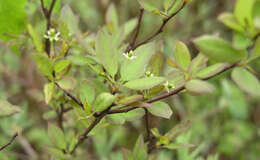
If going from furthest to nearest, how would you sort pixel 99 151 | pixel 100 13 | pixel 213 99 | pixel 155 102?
pixel 100 13
pixel 213 99
pixel 99 151
pixel 155 102

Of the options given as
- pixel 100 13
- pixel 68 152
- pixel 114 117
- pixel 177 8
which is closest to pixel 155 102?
pixel 114 117

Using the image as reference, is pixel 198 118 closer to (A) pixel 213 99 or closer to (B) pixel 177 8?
(A) pixel 213 99

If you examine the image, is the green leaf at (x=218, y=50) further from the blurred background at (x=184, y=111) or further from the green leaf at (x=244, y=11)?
the blurred background at (x=184, y=111)

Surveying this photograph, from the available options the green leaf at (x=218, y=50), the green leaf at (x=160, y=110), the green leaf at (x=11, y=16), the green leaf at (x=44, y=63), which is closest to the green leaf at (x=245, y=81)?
the green leaf at (x=218, y=50)

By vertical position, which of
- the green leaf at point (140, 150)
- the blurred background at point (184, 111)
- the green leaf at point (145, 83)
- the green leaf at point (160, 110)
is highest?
the green leaf at point (145, 83)

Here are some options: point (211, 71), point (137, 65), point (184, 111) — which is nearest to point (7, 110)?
point (137, 65)
